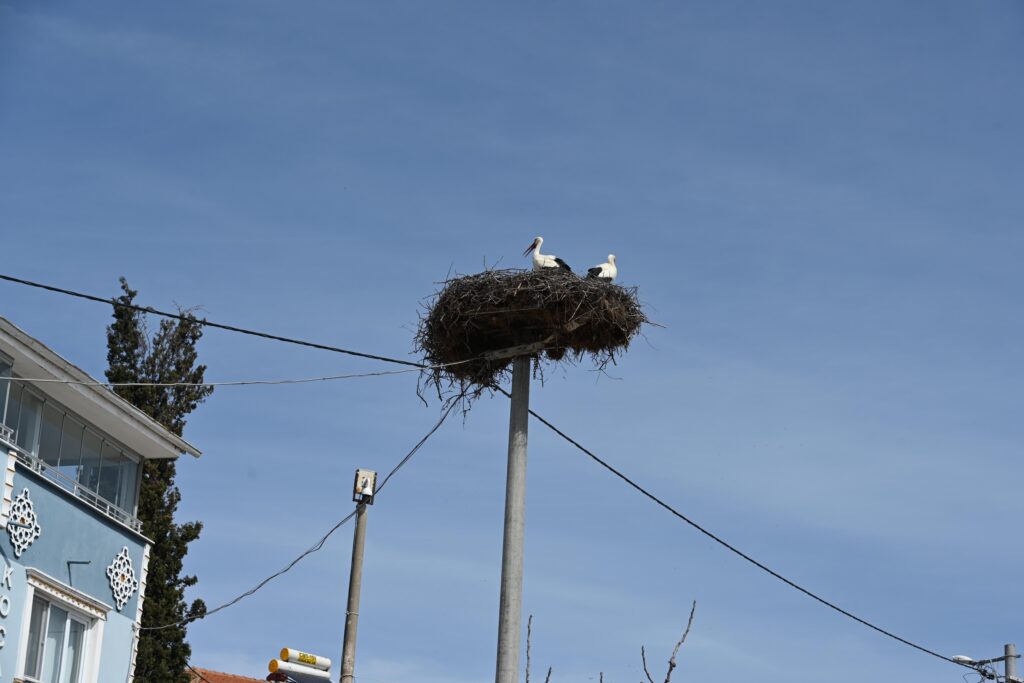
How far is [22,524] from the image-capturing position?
1634 cm

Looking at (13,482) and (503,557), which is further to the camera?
(13,482)

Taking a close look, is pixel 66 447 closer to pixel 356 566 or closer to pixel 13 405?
pixel 13 405

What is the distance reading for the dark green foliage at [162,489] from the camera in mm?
22953

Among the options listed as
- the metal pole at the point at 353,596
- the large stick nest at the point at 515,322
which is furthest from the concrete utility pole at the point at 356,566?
the large stick nest at the point at 515,322

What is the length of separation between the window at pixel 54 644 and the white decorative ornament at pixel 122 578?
0.60 metres

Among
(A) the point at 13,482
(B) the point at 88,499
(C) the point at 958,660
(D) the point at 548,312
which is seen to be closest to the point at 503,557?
(D) the point at 548,312

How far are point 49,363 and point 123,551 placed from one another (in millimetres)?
2629

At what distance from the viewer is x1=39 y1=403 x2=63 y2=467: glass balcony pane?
57.2ft

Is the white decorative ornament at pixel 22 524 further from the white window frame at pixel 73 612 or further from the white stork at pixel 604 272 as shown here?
the white stork at pixel 604 272

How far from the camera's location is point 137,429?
18625 millimetres

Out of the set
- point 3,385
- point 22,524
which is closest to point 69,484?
point 22,524

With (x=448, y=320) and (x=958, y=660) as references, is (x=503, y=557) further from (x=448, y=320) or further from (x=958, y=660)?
(x=958, y=660)

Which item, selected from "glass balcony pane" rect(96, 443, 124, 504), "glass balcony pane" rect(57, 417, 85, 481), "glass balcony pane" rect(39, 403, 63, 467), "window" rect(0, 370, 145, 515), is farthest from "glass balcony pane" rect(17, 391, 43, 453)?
"glass balcony pane" rect(96, 443, 124, 504)

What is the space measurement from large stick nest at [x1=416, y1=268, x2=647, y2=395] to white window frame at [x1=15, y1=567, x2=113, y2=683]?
16.4ft
